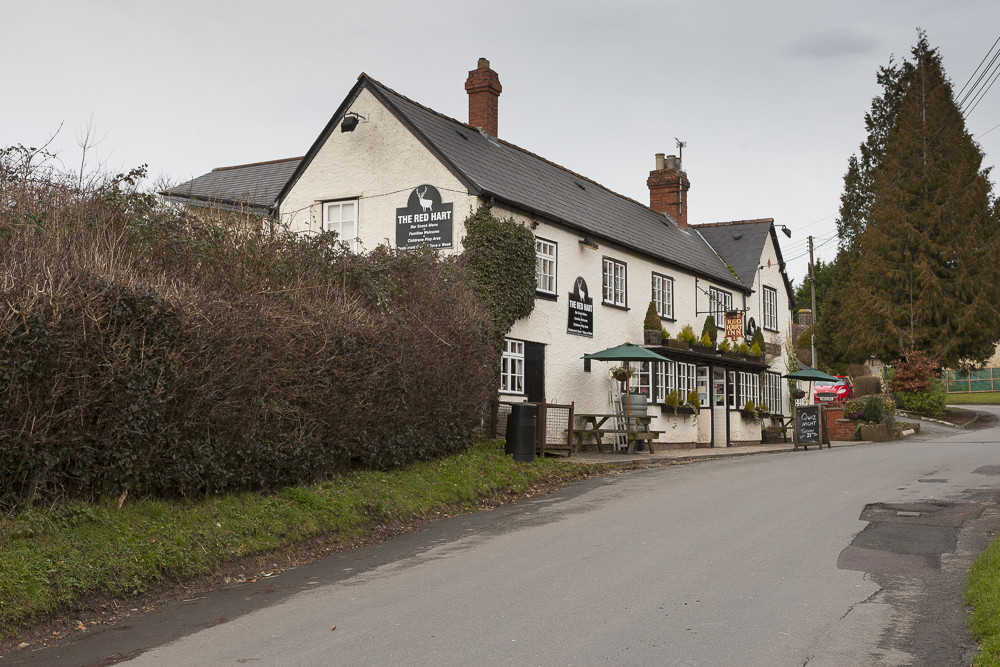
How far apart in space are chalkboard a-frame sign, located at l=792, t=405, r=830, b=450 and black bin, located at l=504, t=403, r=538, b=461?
13.1 meters

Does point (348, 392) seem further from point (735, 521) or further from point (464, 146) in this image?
point (464, 146)

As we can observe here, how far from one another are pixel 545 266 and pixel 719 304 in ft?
37.3

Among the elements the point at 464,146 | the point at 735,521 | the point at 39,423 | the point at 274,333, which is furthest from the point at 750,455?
the point at 39,423

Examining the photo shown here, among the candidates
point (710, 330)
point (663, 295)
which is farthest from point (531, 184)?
point (710, 330)

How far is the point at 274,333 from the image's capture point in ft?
35.5

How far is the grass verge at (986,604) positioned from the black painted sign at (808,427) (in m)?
18.7

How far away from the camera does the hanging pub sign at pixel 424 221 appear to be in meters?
21.0

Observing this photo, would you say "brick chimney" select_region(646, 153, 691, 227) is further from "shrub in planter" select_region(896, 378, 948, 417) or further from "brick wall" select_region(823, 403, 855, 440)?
"shrub in planter" select_region(896, 378, 948, 417)

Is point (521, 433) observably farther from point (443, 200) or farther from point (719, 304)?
point (719, 304)

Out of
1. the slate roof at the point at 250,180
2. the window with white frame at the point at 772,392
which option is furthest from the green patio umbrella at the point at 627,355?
the window with white frame at the point at 772,392

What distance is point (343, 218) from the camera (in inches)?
891

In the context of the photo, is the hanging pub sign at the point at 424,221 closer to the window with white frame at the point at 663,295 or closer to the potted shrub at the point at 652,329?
the potted shrub at the point at 652,329

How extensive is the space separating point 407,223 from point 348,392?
387 inches

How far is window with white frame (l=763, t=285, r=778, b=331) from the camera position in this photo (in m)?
35.8
